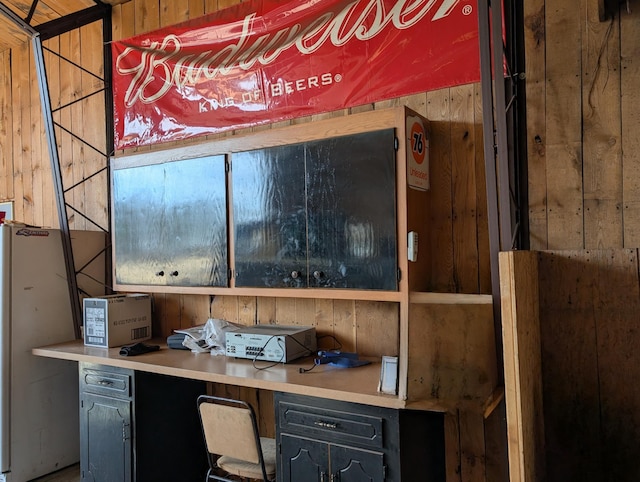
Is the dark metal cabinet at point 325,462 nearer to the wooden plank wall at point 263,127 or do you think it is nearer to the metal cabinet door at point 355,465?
the metal cabinet door at point 355,465

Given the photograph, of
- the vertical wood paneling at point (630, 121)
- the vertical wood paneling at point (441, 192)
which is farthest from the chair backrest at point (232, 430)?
the vertical wood paneling at point (630, 121)

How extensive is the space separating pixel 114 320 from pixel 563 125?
267cm

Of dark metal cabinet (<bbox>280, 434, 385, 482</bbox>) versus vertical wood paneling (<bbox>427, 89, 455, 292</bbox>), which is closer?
dark metal cabinet (<bbox>280, 434, 385, 482</bbox>)

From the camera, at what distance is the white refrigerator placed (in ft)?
10.1


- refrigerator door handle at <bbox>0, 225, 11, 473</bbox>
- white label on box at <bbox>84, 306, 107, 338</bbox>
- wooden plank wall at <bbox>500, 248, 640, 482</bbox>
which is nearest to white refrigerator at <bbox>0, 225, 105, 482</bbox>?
refrigerator door handle at <bbox>0, 225, 11, 473</bbox>

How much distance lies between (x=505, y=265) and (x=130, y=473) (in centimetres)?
227

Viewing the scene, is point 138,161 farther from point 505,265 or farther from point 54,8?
point 505,265

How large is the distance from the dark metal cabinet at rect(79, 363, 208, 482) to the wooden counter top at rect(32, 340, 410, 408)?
10cm

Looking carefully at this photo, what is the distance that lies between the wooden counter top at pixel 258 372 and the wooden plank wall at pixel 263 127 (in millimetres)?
320

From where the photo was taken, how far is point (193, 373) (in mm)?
2414

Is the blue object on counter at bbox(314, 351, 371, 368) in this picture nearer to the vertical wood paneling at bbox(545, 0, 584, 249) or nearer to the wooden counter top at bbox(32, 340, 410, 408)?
the wooden counter top at bbox(32, 340, 410, 408)

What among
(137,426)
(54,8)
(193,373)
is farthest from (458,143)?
(54,8)

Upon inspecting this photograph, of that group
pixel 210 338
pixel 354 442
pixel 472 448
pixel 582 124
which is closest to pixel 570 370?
pixel 472 448

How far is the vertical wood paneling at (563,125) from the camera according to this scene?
7.08 feet
